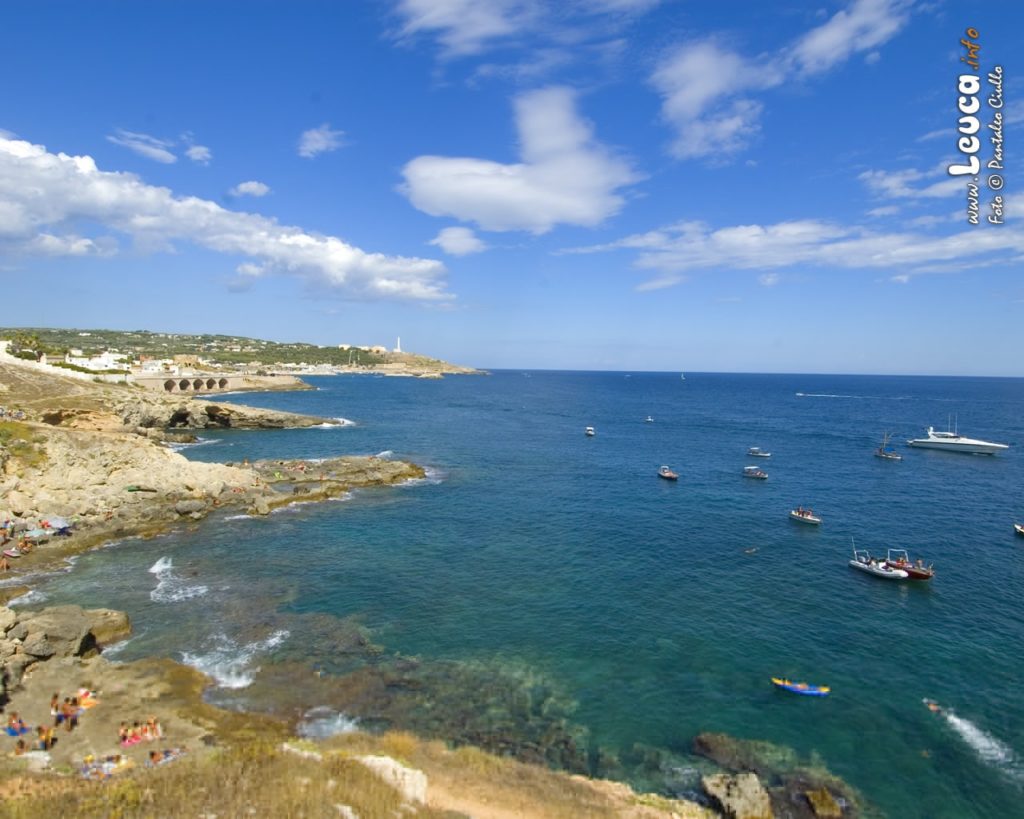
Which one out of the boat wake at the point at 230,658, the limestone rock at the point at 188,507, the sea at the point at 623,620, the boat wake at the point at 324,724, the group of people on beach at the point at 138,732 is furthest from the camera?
the limestone rock at the point at 188,507

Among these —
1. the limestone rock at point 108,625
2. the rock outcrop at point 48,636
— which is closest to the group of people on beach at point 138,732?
the rock outcrop at point 48,636

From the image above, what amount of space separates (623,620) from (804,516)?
3068 cm

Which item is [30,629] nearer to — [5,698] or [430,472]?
[5,698]

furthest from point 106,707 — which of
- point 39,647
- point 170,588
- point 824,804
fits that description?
point 824,804

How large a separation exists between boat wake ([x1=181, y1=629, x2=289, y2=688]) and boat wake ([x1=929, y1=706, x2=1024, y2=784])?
32481 mm

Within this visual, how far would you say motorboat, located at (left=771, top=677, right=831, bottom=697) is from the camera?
2816 centimetres

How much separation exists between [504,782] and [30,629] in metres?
25.1

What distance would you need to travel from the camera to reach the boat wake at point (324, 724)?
79.6ft

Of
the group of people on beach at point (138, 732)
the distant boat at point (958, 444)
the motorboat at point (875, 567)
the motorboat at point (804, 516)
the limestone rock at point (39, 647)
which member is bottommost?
the group of people on beach at point (138, 732)

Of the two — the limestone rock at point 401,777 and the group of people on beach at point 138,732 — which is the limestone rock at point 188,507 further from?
the limestone rock at point 401,777

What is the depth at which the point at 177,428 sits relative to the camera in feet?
365

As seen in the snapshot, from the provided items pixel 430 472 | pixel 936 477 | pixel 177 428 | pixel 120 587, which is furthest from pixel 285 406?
pixel 936 477

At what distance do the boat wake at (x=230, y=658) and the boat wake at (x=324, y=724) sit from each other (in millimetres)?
4545

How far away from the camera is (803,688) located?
92.8 feet
